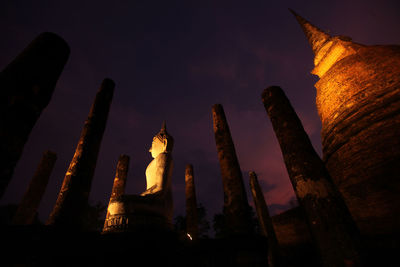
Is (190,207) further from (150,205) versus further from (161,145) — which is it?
(150,205)

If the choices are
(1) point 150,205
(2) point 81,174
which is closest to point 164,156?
(1) point 150,205

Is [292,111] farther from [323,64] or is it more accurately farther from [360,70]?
[323,64]

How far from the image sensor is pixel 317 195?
3492 millimetres

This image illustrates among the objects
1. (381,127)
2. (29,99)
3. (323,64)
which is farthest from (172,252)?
(323,64)

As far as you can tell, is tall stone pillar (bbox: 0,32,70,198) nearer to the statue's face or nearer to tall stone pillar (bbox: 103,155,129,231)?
the statue's face

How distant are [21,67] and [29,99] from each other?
49 centimetres

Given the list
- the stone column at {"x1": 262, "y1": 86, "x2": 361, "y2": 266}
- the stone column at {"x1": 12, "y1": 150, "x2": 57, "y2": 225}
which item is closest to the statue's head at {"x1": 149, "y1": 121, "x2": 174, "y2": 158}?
the stone column at {"x1": 262, "y1": 86, "x2": 361, "y2": 266}

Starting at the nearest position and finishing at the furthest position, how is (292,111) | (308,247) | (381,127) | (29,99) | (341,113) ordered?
(29,99), (292,111), (381,127), (341,113), (308,247)

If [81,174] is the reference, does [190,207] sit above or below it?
above

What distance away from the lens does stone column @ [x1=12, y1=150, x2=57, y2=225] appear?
9.71 meters

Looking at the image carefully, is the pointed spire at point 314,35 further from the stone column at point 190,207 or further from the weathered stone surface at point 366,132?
the stone column at point 190,207

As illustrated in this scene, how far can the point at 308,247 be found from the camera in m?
11.8

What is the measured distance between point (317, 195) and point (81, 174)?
541cm

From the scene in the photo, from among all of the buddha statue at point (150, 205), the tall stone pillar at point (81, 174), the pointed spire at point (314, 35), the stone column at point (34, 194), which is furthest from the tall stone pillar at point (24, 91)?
the pointed spire at point (314, 35)
